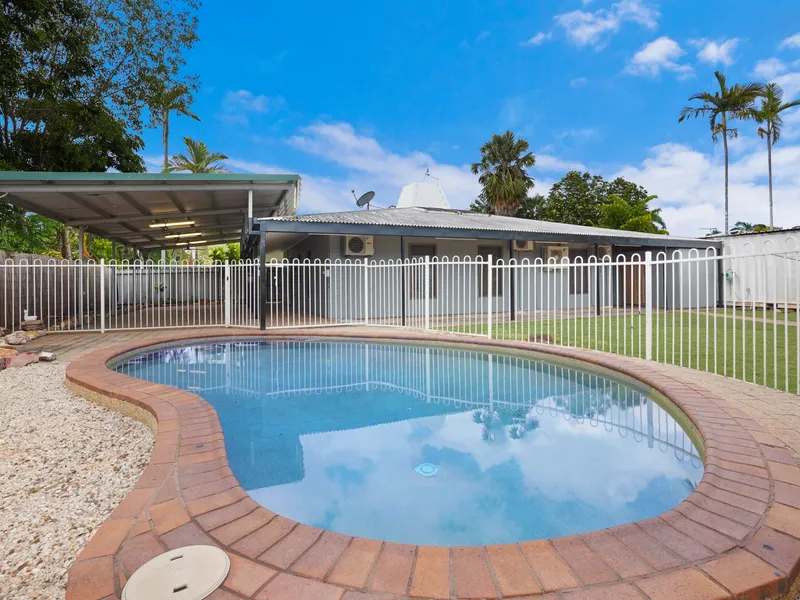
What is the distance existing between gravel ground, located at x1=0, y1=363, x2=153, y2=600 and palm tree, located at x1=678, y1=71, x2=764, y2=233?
105 ft

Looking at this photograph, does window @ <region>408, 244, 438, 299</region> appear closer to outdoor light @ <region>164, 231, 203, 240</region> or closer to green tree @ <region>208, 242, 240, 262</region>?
outdoor light @ <region>164, 231, 203, 240</region>

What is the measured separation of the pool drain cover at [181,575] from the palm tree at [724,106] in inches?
1272

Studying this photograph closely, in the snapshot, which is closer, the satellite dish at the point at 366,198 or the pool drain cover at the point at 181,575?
the pool drain cover at the point at 181,575

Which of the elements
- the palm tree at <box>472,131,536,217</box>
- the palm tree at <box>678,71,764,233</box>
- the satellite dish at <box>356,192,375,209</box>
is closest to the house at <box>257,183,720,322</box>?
the satellite dish at <box>356,192,375,209</box>

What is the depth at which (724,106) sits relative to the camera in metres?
25.9

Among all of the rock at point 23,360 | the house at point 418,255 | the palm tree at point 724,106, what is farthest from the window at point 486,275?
the palm tree at point 724,106

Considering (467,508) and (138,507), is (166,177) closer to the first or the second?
(138,507)

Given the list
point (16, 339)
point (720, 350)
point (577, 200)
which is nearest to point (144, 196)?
point (16, 339)

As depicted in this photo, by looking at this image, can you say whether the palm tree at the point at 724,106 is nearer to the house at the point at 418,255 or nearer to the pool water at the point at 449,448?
the house at the point at 418,255

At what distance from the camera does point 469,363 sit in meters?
6.68

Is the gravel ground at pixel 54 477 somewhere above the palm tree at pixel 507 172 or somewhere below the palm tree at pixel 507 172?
below

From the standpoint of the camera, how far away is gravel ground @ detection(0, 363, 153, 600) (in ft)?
5.98

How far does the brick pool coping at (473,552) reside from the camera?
4.95ft

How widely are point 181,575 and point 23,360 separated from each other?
6515mm
